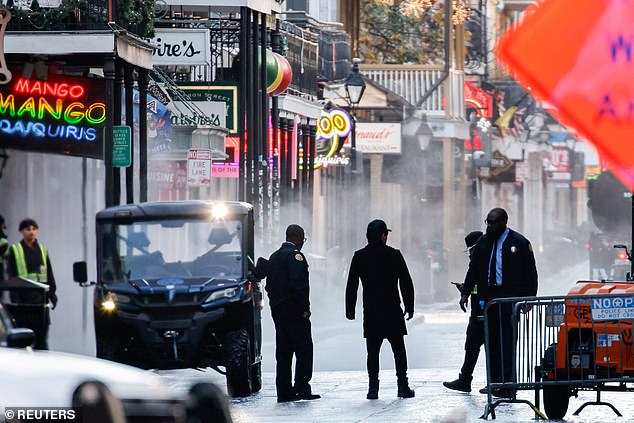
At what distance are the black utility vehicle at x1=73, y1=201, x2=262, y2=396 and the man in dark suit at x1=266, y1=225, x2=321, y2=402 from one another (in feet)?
2.04

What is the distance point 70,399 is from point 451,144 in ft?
168

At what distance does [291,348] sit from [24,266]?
3422 millimetres

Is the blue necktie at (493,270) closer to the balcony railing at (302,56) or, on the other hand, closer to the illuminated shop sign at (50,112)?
the illuminated shop sign at (50,112)

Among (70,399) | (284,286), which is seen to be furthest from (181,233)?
(70,399)

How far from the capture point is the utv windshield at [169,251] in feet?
57.1

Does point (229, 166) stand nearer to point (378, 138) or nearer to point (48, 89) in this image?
point (48, 89)

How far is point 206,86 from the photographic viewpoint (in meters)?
30.7

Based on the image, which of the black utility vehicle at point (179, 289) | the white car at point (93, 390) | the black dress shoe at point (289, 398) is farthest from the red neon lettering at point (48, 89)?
the white car at point (93, 390)

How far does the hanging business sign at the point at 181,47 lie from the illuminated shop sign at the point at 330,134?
54.0 ft

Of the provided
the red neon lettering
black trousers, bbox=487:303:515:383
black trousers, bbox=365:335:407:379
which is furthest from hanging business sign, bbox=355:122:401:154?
black trousers, bbox=487:303:515:383

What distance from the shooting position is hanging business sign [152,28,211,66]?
2592 centimetres

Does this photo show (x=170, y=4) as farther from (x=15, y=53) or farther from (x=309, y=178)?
(x=309, y=178)

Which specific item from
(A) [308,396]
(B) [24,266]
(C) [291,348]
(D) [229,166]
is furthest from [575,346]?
(D) [229,166]

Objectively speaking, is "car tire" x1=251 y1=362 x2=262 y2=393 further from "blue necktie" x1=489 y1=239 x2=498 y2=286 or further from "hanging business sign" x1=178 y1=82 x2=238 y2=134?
"hanging business sign" x1=178 y1=82 x2=238 y2=134
